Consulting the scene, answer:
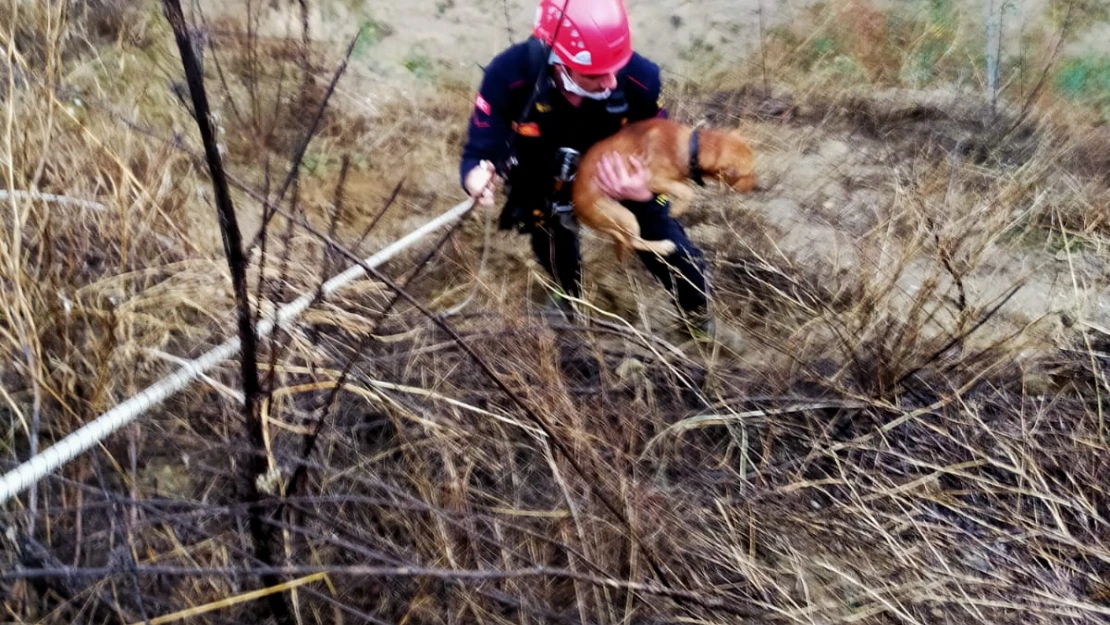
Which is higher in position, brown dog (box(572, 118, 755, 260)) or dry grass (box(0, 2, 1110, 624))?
brown dog (box(572, 118, 755, 260))

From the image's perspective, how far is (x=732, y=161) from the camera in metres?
2.24

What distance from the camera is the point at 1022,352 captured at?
7.81 ft

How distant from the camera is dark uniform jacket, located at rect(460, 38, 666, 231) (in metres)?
2.12

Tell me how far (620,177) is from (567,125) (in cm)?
25

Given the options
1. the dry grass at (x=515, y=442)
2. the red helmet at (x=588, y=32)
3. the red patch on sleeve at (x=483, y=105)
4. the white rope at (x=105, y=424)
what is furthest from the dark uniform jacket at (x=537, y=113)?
the white rope at (x=105, y=424)

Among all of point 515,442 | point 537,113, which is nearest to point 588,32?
point 537,113

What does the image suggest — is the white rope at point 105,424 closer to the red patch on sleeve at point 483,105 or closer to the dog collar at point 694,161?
the red patch on sleeve at point 483,105

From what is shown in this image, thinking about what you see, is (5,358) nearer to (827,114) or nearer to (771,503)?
(771,503)

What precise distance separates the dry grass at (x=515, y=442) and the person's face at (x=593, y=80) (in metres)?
0.67

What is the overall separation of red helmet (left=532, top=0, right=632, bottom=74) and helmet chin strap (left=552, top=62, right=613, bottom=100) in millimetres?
77

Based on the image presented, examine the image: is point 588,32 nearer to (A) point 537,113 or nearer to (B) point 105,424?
(A) point 537,113

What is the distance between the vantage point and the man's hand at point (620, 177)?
2.14 metres

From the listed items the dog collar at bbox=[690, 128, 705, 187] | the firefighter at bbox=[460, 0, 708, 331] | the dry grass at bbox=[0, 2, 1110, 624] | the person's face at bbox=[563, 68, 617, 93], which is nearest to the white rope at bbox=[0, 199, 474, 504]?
the dry grass at bbox=[0, 2, 1110, 624]

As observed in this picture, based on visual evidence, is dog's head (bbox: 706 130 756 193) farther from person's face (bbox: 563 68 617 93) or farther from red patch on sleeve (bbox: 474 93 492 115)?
red patch on sleeve (bbox: 474 93 492 115)
